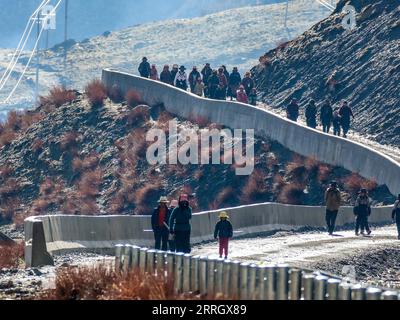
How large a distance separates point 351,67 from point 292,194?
46.7 feet

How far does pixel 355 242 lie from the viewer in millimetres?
31625

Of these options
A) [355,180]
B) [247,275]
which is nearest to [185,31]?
[355,180]

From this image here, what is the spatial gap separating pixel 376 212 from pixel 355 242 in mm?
6436

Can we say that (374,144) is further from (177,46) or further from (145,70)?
(177,46)

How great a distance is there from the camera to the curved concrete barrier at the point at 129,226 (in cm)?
2595

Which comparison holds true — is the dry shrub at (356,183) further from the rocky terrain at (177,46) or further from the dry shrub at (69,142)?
the rocky terrain at (177,46)

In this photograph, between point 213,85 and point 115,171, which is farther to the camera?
point 115,171

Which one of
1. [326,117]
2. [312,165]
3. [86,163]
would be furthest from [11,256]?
[86,163]

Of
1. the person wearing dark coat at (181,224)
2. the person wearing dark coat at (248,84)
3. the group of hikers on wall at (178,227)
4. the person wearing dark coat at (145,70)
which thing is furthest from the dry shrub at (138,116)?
the person wearing dark coat at (181,224)

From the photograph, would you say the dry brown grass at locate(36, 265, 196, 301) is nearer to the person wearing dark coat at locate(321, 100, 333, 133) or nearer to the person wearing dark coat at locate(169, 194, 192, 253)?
the person wearing dark coat at locate(169, 194, 192, 253)

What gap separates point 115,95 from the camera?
6419 cm
